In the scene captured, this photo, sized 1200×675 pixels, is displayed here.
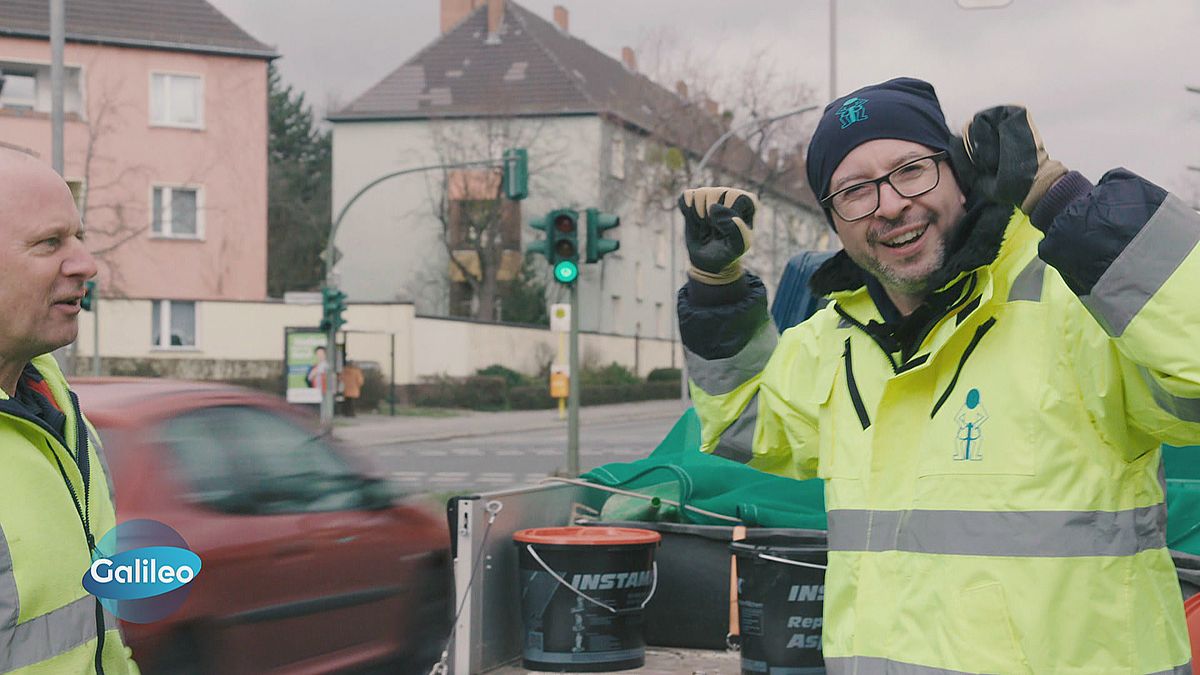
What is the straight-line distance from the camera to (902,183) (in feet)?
9.04

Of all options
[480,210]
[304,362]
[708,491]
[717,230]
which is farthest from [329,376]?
[717,230]

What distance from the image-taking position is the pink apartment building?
40125 millimetres

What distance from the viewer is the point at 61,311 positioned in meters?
2.50

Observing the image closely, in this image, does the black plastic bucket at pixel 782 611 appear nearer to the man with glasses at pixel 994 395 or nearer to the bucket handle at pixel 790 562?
the bucket handle at pixel 790 562

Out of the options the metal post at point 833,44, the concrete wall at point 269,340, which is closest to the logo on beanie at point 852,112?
the metal post at point 833,44

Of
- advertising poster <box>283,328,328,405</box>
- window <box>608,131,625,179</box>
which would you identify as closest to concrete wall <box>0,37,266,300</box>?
advertising poster <box>283,328,328,405</box>

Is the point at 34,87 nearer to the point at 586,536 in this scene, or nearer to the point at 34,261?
the point at 586,536

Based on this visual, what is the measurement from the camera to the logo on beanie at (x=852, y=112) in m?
2.81

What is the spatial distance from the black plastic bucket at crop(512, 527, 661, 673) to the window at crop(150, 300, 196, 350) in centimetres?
3456

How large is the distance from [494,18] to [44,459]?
2245 inches

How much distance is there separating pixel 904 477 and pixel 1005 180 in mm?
582

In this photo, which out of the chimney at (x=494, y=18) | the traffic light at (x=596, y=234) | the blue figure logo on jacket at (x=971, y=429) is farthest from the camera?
the chimney at (x=494, y=18)

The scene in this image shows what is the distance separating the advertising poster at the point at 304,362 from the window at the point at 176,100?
1502 cm

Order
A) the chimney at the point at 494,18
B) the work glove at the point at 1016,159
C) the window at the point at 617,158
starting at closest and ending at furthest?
the work glove at the point at 1016,159
the window at the point at 617,158
the chimney at the point at 494,18
